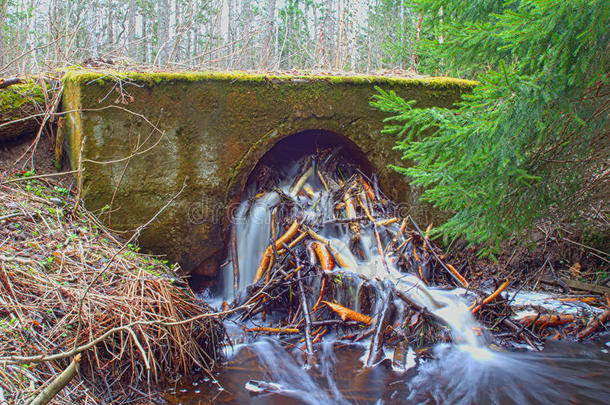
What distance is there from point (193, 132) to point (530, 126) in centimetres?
320

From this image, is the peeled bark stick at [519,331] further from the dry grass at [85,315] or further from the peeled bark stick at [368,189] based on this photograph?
the dry grass at [85,315]

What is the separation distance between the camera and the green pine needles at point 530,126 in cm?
232

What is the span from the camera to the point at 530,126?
2.68 meters

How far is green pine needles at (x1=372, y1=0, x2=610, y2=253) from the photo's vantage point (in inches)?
91.4

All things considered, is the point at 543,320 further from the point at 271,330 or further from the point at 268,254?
the point at 268,254

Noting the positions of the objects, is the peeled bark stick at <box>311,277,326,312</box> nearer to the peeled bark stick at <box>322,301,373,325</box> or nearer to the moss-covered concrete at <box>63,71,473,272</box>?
the peeled bark stick at <box>322,301,373,325</box>

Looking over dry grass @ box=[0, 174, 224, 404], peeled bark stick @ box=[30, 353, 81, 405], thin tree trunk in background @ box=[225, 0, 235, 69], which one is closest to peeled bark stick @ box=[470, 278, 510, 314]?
dry grass @ box=[0, 174, 224, 404]

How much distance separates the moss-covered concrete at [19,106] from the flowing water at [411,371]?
3.02 meters

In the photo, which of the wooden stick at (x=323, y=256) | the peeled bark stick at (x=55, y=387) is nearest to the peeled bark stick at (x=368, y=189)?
the wooden stick at (x=323, y=256)

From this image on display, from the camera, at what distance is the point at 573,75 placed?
2.34 m

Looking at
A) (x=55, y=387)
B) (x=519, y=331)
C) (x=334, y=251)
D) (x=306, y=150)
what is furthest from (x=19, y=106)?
(x=519, y=331)

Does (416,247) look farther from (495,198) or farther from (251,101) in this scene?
(251,101)

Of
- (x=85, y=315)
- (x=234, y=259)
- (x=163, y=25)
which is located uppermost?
(x=163, y=25)

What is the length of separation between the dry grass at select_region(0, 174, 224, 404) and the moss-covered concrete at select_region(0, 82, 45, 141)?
106 cm
